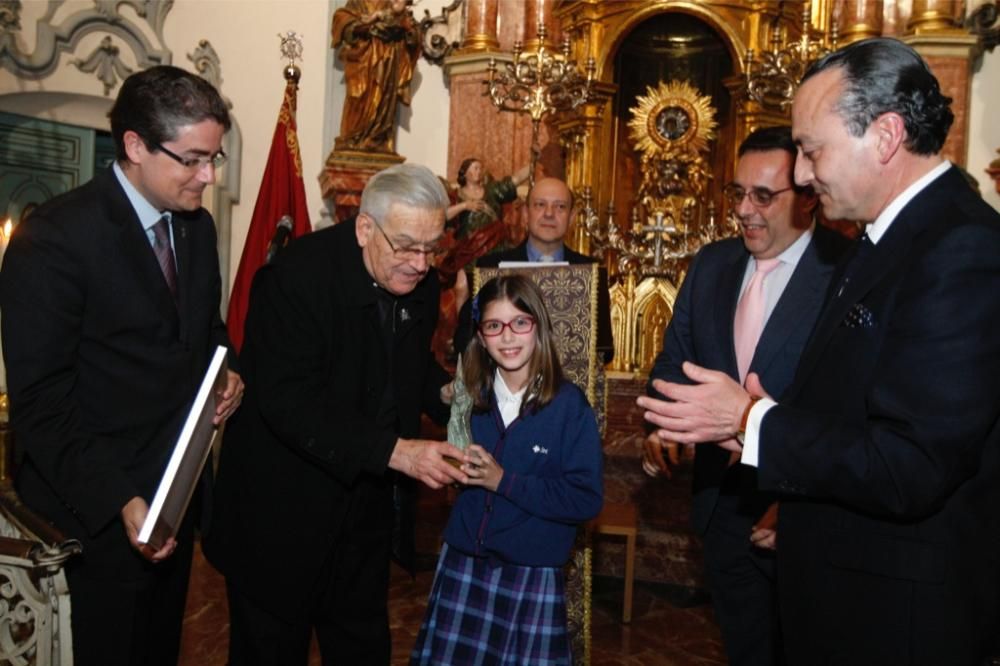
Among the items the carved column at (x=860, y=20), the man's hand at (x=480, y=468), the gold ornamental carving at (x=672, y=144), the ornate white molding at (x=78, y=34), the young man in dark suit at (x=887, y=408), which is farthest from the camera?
the gold ornamental carving at (x=672, y=144)

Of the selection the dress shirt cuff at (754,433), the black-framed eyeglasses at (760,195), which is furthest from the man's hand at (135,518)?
the black-framed eyeglasses at (760,195)

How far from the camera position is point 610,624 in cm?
495

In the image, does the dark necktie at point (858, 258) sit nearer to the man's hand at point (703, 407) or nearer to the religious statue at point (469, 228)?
the man's hand at point (703, 407)

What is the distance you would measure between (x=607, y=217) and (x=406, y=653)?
15.9 feet

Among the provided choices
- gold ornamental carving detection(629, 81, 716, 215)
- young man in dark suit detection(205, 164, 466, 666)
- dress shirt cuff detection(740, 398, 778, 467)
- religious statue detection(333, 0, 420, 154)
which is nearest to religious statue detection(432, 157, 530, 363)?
religious statue detection(333, 0, 420, 154)

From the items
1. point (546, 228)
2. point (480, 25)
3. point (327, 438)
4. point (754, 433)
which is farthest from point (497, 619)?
point (480, 25)

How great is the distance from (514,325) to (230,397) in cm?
93

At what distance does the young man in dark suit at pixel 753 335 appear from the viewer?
9.45ft

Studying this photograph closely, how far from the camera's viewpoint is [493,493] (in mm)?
2809

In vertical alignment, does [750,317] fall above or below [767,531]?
above

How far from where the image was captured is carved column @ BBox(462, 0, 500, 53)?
8.30m

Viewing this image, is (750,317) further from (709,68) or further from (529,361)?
(709,68)

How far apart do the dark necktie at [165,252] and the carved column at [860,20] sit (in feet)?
23.3

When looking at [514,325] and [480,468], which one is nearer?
[480,468]
